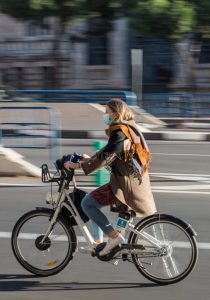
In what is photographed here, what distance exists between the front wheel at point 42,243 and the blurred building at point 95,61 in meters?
29.1

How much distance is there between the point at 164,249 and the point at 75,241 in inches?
30.0

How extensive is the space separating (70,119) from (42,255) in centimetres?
1485

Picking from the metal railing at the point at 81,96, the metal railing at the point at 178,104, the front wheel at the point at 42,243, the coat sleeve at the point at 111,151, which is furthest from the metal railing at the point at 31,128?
the metal railing at the point at 178,104

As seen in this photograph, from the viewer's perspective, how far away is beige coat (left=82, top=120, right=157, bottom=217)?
21.4ft

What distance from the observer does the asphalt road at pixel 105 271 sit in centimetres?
652

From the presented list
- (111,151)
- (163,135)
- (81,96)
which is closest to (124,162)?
(111,151)

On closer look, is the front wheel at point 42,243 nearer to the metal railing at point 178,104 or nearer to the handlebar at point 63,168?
the handlebar at point 63,168

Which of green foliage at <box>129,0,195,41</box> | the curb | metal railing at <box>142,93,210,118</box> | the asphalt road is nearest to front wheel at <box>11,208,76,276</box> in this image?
the asphalt road

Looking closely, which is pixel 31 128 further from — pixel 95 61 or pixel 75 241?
pixel 95 61

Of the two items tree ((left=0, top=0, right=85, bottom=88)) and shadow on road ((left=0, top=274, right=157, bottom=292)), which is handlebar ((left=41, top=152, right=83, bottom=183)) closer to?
shadow on road ((left=0, top=274, right=157, bottom=292))

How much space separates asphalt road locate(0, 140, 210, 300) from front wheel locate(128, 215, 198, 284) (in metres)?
0.12

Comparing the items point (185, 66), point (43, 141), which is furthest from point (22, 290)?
point (185, 66)

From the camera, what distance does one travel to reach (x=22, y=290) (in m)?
6.60

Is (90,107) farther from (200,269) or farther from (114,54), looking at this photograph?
(114,54)
